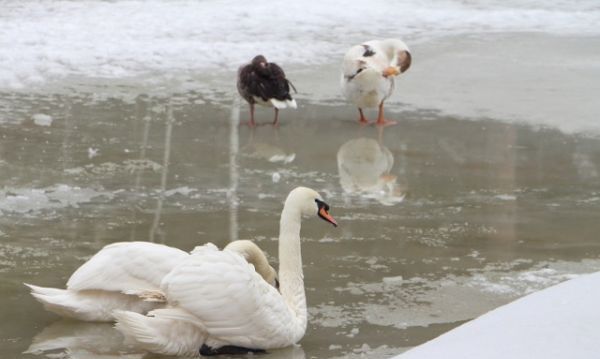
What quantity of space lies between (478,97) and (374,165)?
332 centimetres

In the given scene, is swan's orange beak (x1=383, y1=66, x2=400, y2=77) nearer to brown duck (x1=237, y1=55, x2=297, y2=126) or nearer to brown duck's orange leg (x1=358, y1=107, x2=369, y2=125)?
brown duck's orange leg (x1=358, y1=107, x2=369, y2=125)

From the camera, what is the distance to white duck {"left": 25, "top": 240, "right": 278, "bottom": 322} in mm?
6820

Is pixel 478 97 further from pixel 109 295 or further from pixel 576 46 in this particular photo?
pixel 109 295

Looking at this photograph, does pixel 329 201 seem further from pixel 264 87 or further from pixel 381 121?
pixel 381 121

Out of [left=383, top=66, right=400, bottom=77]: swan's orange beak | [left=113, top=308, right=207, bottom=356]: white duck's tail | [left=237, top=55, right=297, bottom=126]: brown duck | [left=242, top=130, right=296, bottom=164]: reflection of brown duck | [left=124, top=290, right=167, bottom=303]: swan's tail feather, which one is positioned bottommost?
[left=113, top=308, right=207, bottom=356]: white duck's tail

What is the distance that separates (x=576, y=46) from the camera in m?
17.6

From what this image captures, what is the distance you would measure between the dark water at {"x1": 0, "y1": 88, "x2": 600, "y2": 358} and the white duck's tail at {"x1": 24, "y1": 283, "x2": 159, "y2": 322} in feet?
0.24

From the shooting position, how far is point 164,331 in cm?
643

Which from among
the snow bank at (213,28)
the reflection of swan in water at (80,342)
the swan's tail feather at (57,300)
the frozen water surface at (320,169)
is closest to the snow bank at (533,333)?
the frozen water surface at (320,169)

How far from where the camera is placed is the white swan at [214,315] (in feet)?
20.9

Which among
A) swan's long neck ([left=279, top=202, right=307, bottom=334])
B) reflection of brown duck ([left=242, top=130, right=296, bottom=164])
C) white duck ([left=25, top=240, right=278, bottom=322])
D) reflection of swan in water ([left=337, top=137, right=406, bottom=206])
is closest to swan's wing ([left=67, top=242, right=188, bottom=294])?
white duck ([left=25, top=240, right=278, bottom=322])

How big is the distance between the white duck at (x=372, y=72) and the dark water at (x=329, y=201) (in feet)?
0.86

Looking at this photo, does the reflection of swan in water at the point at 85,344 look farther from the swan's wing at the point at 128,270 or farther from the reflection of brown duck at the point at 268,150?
the reflection of brown duck at the point at 268,150

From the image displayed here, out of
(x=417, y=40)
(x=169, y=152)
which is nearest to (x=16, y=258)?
(x=169, y=152)
